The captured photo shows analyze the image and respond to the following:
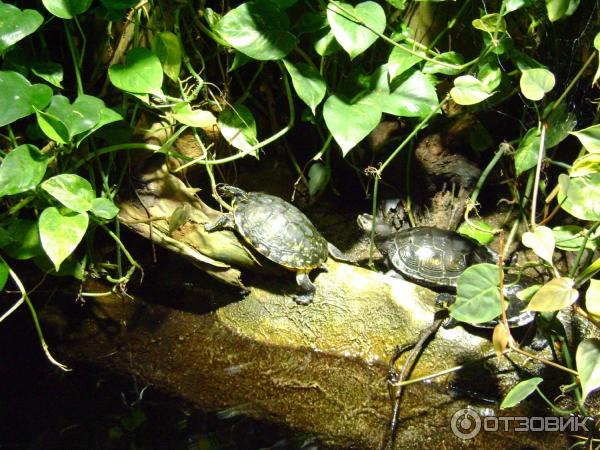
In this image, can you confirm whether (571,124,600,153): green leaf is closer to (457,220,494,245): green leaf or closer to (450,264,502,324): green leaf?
(450,264,502,324): green leaf

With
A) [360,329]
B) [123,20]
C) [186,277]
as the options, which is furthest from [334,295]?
[123,20]

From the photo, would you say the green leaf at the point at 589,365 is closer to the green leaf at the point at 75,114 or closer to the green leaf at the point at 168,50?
the green leaf at the point at 75,114

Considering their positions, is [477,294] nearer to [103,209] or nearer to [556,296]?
[556,296]

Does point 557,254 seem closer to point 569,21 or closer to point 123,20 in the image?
point 569,21

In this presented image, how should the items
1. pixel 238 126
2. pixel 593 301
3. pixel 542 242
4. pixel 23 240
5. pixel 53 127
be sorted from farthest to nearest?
pixel 238 126, pixel 23 240, pixel 53 127, pixel 542 242, pixel 593 301

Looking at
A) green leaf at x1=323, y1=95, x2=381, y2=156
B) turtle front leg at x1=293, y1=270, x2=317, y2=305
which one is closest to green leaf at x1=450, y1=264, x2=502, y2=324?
green leaf at x1=323, y1=95, x2=381, y2=156
